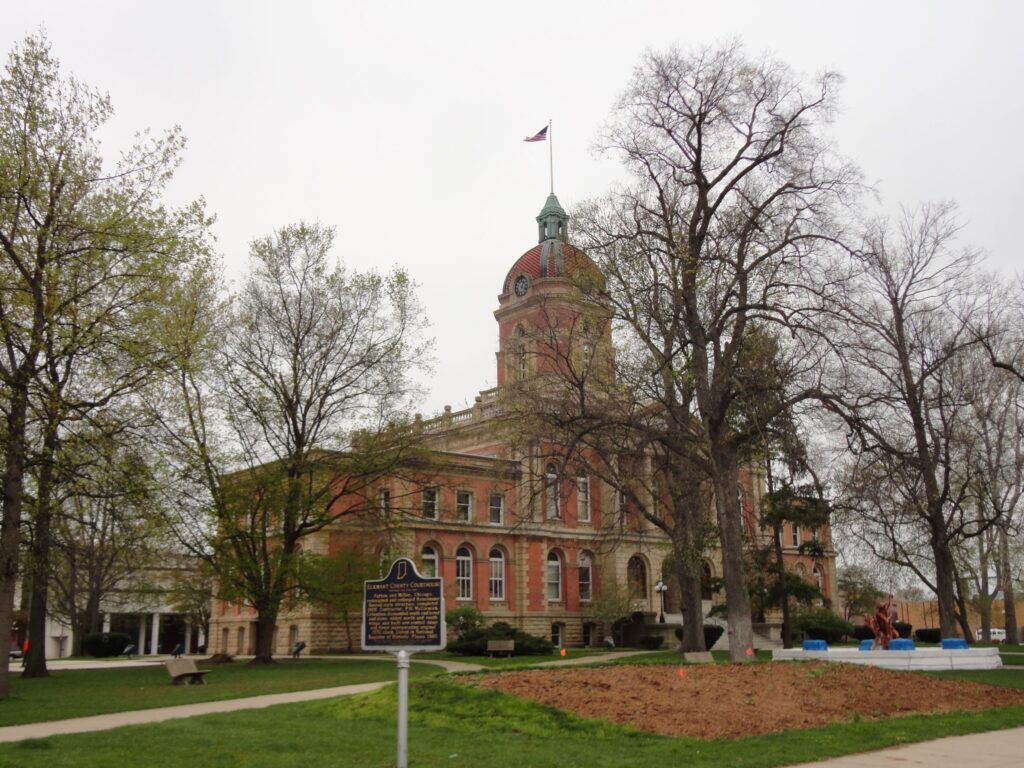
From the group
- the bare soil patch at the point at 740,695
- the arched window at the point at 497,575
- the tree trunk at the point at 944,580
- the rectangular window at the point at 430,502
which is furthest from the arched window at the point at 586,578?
the bare soil patch at the point at 740,695

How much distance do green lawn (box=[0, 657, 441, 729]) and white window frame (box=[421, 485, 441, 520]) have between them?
7426 millimetres

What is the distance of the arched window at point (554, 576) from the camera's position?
53.0 m

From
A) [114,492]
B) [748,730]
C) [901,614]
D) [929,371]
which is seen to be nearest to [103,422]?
[114,492]

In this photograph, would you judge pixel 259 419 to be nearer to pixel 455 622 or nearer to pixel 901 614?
pixel 455 622

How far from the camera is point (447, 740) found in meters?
12.4

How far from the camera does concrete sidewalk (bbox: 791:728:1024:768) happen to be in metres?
10.8

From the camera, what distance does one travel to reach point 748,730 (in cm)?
1281

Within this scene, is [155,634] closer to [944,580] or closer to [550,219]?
[550,219]

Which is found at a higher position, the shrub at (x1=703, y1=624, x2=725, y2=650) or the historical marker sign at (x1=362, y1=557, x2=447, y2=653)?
the historical marker sign at (x1=362, y1=557, x2=447, y2=653)

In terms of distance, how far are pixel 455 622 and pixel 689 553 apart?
17.7 m

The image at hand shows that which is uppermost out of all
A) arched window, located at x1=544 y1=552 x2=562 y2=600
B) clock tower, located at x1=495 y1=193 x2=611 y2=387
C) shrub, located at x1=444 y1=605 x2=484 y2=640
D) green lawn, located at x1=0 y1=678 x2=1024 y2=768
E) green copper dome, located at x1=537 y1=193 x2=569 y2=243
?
green copper dome, located at x1=537 y1=193 x2=569 y2=243

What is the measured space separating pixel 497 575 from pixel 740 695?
121 feet

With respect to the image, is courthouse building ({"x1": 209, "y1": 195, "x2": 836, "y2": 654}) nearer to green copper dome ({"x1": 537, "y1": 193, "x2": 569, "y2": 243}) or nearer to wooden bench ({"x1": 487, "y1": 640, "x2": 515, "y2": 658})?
green copper dome ({"x1": 537, "y1": 193, "x2": 569, "y2": 243})

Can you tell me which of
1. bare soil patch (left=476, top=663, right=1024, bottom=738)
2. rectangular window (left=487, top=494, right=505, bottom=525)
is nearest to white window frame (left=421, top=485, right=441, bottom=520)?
rectangular window (left=487, top=494, right=505, bottom=525)
